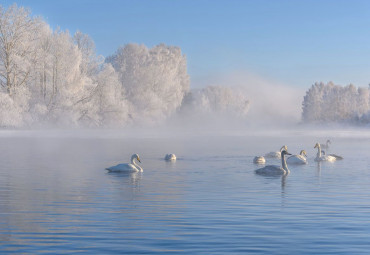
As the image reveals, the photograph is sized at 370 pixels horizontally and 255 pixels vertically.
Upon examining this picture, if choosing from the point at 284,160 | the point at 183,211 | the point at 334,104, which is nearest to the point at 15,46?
the point at 284,160

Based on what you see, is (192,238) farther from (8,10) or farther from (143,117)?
(143,117)

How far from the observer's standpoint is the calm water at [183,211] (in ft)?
32.3

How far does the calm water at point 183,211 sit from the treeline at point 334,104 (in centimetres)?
10587

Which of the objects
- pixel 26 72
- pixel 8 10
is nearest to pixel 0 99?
pixel 26 72

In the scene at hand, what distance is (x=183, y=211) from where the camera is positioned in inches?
515

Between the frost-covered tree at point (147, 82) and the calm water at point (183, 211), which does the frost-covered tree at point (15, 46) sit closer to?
the frost-covered tree at point (147, 82)

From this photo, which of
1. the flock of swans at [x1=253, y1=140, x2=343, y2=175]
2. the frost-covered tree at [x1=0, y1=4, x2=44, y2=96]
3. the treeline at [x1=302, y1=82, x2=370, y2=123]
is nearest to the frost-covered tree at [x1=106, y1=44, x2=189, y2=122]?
the frost-covered tree at [x1=0, y1=4, x2=44, y2=96]

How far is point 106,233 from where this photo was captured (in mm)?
10609

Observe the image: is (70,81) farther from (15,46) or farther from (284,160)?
(284,160)

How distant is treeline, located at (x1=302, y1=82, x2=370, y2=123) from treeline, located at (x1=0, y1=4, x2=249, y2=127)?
6237 centimetres

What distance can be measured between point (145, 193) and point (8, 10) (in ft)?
136

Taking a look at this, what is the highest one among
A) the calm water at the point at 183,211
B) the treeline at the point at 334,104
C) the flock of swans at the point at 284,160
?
the treeline at the point at 334,104

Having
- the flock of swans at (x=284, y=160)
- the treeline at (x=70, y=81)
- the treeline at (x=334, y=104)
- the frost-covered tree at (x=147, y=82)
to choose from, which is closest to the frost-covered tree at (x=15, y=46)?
the treeline at (x=70, y=81)

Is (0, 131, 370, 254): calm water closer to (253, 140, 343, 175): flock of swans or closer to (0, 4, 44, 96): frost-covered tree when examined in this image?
(253, 140, 343, 175): flock of swans
